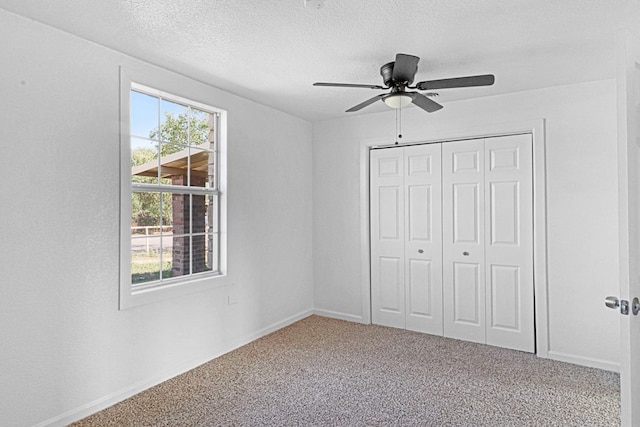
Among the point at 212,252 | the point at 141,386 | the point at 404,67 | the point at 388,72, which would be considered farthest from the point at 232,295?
the point at 404,67

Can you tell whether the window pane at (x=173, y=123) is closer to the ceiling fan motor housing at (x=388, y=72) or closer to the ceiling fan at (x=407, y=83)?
the ceiling fan at (x=407, y=83)

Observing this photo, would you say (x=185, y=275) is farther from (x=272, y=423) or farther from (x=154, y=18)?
(x=154, y=18)

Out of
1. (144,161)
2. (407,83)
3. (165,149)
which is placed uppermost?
(407,83)

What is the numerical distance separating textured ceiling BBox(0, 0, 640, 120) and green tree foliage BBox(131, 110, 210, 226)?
40 cm

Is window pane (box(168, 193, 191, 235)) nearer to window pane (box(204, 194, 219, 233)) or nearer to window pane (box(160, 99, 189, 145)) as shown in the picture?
window pane (box(204, 194, 219, 233))

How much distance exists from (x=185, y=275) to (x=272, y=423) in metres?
1.52

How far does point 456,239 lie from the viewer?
4117 millimetres

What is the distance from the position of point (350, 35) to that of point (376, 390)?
8.22 feet

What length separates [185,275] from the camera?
3.48 meters

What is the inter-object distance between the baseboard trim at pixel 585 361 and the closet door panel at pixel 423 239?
1065mm

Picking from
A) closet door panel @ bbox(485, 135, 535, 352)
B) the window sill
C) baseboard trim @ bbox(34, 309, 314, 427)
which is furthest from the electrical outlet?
closet door panel @ bbox(485, 135, 535, 352)

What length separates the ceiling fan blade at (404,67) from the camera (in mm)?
2523

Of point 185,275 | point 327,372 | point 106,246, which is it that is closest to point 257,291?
point 185,275

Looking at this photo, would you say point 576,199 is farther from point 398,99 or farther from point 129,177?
point 129,177
